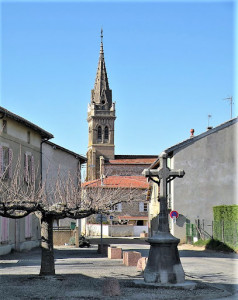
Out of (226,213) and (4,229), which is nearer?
(4,229)

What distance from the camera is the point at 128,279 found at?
52.9ft

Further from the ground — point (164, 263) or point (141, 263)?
point (164, 263)

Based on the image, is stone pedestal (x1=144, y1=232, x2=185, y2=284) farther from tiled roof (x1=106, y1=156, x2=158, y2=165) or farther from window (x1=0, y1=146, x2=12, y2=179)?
tiled roof (x1=106, y1=156, x2=158, y2=165)

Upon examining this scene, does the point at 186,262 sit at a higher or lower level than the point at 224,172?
lower

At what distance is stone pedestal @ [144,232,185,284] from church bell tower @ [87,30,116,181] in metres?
103

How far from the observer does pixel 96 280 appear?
16156 mm

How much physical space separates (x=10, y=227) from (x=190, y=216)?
46.7 feet

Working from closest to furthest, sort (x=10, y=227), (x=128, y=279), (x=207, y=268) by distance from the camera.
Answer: (x=128, y=279) → (x=207, y=268) → (x=10, y=227)

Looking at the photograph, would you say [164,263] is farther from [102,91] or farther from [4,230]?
[102,91]

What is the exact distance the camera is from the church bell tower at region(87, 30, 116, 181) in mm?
118456

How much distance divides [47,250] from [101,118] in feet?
349

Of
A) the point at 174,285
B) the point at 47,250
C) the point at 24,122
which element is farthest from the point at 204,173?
the point at 174,285

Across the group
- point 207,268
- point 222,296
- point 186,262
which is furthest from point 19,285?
point 186,262

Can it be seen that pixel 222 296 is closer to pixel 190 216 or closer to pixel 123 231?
pixel 190 216
